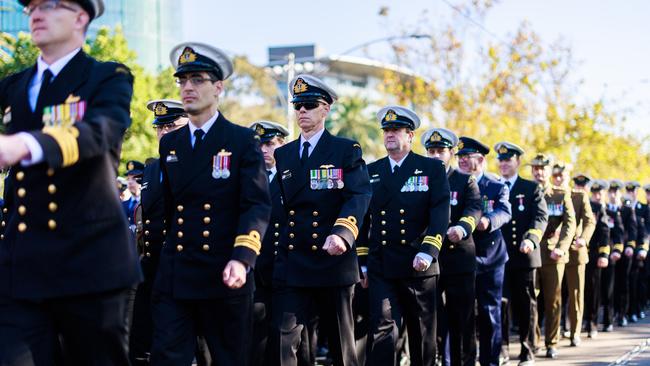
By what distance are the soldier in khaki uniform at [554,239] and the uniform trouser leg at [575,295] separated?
741 millimetres

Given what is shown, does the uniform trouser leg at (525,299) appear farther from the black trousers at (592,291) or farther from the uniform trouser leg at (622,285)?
the uniform trouser leg at (622,285)

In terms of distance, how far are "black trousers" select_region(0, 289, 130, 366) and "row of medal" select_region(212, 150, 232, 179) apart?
5.13 ft

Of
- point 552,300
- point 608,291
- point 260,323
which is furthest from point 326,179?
point 608,291

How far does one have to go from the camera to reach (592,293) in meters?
15.7

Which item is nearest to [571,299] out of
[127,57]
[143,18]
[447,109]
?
[447,109]

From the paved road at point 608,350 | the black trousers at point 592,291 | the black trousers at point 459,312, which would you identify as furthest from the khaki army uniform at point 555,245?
the black trousers at point 459,312

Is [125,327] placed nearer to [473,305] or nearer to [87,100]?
[87,100]

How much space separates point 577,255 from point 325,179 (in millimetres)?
7464

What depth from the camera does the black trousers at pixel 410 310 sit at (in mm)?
8625

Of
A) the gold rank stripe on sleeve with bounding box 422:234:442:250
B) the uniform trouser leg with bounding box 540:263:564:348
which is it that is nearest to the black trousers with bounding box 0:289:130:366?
the gold rank stripe on sleeve with bounding box 422:234:442:250

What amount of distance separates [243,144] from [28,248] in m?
1.99

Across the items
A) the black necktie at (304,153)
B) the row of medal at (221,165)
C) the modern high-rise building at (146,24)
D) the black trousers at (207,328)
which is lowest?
the black trousers at (207,328)

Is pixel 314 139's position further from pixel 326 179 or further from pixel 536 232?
pixel 536 232

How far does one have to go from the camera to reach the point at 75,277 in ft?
14.0
